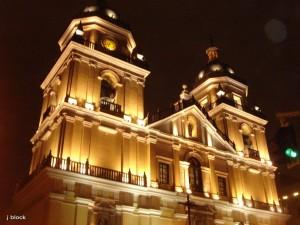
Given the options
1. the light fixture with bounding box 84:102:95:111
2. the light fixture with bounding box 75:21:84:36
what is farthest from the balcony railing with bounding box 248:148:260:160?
the light fixture with bounding box 75:21:84:36

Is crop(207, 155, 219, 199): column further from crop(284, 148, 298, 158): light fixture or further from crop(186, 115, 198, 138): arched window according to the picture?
crop(284, 148, 298, 158): light fixture

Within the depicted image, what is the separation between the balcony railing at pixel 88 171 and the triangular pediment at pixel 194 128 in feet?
17.5

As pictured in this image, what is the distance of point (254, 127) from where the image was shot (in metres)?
38.2

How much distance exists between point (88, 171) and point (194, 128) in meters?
11.5

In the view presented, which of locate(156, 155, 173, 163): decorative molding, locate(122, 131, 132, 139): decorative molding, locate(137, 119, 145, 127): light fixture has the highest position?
locate(137, 119, 145, 127): light fixture

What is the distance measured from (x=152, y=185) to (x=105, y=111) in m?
6.25

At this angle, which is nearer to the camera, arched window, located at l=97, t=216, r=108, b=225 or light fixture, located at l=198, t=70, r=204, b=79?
arched window, located at l=97, t=216, r=108, b=225

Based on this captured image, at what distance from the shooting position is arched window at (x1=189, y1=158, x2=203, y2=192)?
2979cm

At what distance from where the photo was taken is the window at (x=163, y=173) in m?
28.4

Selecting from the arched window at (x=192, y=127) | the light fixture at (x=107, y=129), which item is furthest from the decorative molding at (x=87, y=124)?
the arched window at (x=192, y=127)

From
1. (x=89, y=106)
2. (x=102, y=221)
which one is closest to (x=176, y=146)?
(x=89, y=106)

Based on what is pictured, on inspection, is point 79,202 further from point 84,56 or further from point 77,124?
point 84,56

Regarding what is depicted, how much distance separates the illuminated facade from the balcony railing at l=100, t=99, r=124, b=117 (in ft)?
0.31

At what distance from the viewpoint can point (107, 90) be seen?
99.5 feet
